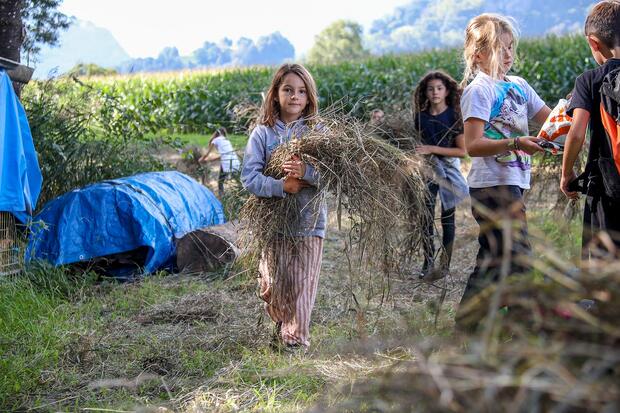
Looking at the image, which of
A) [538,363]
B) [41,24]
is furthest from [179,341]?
[41,24]

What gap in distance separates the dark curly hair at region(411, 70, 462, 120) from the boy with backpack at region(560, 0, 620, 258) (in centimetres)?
308

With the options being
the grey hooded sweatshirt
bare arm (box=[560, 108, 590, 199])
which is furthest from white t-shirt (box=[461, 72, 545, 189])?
the grey hooded sweatshirt

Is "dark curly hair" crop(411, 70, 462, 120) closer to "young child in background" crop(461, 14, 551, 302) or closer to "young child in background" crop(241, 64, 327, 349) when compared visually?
"young child in background" crop(241, 64, 327, 349)

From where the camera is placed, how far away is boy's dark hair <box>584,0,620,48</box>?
367 centimetres

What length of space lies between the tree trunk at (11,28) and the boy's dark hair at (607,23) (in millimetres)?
5212

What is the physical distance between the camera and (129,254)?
23.4ft

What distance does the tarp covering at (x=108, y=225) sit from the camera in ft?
22.0

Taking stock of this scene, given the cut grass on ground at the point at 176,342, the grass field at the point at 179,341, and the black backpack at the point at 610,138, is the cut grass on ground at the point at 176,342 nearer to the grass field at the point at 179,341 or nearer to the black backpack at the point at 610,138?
the grass field at the point at 179,341

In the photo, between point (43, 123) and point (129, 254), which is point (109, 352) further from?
point (43, 123)

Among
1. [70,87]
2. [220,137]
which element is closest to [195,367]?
[70,87]

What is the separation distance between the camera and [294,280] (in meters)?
4.61

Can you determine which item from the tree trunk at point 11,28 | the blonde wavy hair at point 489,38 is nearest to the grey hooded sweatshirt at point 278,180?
the blonde wavy hair at point 489,38

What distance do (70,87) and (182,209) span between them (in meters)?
2.12

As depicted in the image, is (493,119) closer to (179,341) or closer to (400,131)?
(179,341)
